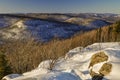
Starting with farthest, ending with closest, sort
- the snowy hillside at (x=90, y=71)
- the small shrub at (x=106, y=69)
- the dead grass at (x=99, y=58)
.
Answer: the dead grass at (x=99, y=58), the small shrub at (x=106, y=69), the snowy hillside at (x=90, y=71)

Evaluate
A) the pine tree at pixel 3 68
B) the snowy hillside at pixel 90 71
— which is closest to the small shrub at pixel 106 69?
the snowy hillside at pixel 90 71

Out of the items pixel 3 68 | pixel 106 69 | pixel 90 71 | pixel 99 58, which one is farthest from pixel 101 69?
pixel 3 68

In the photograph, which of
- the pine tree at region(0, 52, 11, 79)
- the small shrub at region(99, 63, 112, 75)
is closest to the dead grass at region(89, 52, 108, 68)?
the small shrub at region(99, 63, 112, 75)

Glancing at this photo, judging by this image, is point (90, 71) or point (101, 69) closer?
point (101, 69)

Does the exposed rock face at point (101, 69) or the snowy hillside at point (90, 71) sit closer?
the snowy hillside at point (90, 71)

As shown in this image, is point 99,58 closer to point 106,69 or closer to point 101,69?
point 101,69

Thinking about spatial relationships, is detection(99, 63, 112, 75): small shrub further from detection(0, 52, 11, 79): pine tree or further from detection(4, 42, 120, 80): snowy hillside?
detection(0, 52, 11, 79): pine tree

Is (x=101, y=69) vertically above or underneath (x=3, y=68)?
above

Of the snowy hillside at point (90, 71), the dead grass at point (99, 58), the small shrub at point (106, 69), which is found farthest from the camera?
the dead grass at point (99, 58)

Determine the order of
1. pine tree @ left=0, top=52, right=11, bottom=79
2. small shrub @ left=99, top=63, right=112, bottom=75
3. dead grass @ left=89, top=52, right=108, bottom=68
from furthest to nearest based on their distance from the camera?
1. pine tree @ left=0, top=52, right=11, bottom=79
2. dead grass @ left=89, top=52, right=108, bottom=68
3. small shrub @ left=99, top=63, right=112, bottom=75

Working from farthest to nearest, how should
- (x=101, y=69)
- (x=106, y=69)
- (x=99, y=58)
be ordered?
(x=99, y=58) → (x=101, y=69) → (x=106, y=69)

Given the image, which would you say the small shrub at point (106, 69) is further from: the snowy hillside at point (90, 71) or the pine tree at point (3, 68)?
the pine tree at point (3, 68)

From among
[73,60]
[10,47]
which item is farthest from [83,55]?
[10,47]

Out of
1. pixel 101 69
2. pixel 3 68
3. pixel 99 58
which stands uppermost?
pixel 99 58
